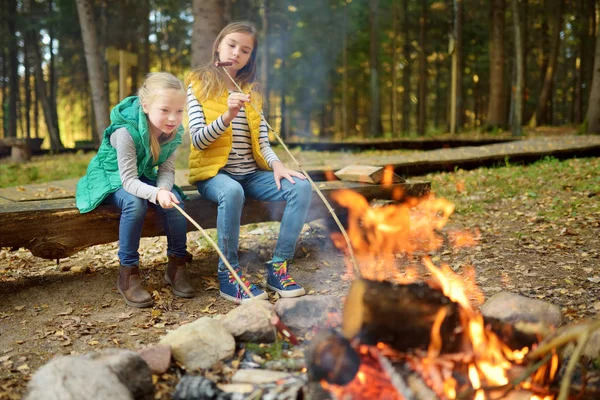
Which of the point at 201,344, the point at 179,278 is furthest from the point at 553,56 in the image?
the point at 201,344

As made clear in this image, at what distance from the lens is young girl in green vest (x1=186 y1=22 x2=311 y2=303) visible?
12.5 ft

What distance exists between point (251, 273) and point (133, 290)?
111cm

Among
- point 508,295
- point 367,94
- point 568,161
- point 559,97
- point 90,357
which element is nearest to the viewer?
point 90,357

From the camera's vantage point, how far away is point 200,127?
4016mm

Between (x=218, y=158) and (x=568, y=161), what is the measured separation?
7.24 m

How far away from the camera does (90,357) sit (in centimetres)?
232

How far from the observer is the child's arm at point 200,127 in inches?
151

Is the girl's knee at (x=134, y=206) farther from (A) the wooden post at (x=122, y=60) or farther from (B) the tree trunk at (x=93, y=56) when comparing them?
(B) the tree trunk at (x=93, y=56)

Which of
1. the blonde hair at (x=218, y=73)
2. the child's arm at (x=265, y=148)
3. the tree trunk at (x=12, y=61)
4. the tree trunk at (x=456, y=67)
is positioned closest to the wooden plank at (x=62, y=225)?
the child's arm at (x=265, y=148)

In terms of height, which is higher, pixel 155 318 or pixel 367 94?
pixel 367 94

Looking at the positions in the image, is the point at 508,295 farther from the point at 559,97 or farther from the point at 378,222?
the point at 559,97

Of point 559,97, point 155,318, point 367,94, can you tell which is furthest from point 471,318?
point 559,97

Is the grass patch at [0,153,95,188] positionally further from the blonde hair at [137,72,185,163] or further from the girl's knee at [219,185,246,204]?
the girl's knee at [219,185,246,204]

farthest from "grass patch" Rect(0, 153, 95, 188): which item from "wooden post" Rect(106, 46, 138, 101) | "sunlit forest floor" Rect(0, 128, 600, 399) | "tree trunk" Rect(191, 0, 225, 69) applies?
"sunlit forest floor" Rect(0, 128, 600, 399)
